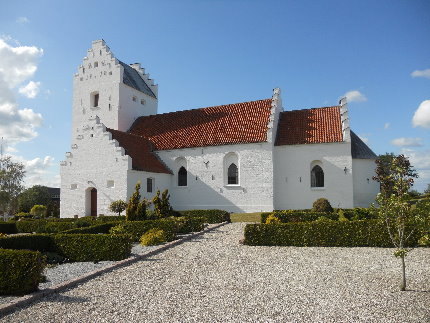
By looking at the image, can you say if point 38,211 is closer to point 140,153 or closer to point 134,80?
point 140,153

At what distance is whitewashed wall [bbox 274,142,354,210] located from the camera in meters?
23.1

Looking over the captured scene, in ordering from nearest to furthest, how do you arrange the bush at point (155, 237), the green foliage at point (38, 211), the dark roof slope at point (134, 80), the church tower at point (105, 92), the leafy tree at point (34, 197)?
the bush at point (155, 237), the green foliage at point (38, 211), the church tower at point (105, 92), the dark roof slope at point (134, 80), the leafy tree at point (34, 197)

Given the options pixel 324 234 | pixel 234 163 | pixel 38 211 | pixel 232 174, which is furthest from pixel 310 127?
pixel 38 211

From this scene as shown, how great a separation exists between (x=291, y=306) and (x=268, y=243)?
6707 mm

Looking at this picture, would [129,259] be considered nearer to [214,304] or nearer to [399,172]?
[214,304]

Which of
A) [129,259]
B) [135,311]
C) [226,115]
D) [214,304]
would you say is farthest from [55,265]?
[226,115]

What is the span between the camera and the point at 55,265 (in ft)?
32.0

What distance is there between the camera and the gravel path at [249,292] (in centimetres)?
578

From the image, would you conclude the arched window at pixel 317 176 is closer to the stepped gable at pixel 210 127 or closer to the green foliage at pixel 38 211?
the stepped gable at pixel 210 127

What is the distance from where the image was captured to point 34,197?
41.2 m

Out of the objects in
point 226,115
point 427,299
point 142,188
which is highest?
point 226,115

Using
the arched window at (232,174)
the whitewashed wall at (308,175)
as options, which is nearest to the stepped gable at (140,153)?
the arched window at (232,174)

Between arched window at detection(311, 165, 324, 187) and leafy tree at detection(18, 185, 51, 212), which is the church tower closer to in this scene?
leafy tree at detection(18, 185, 51, 212)

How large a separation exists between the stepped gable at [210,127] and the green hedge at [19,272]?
1848 cm
